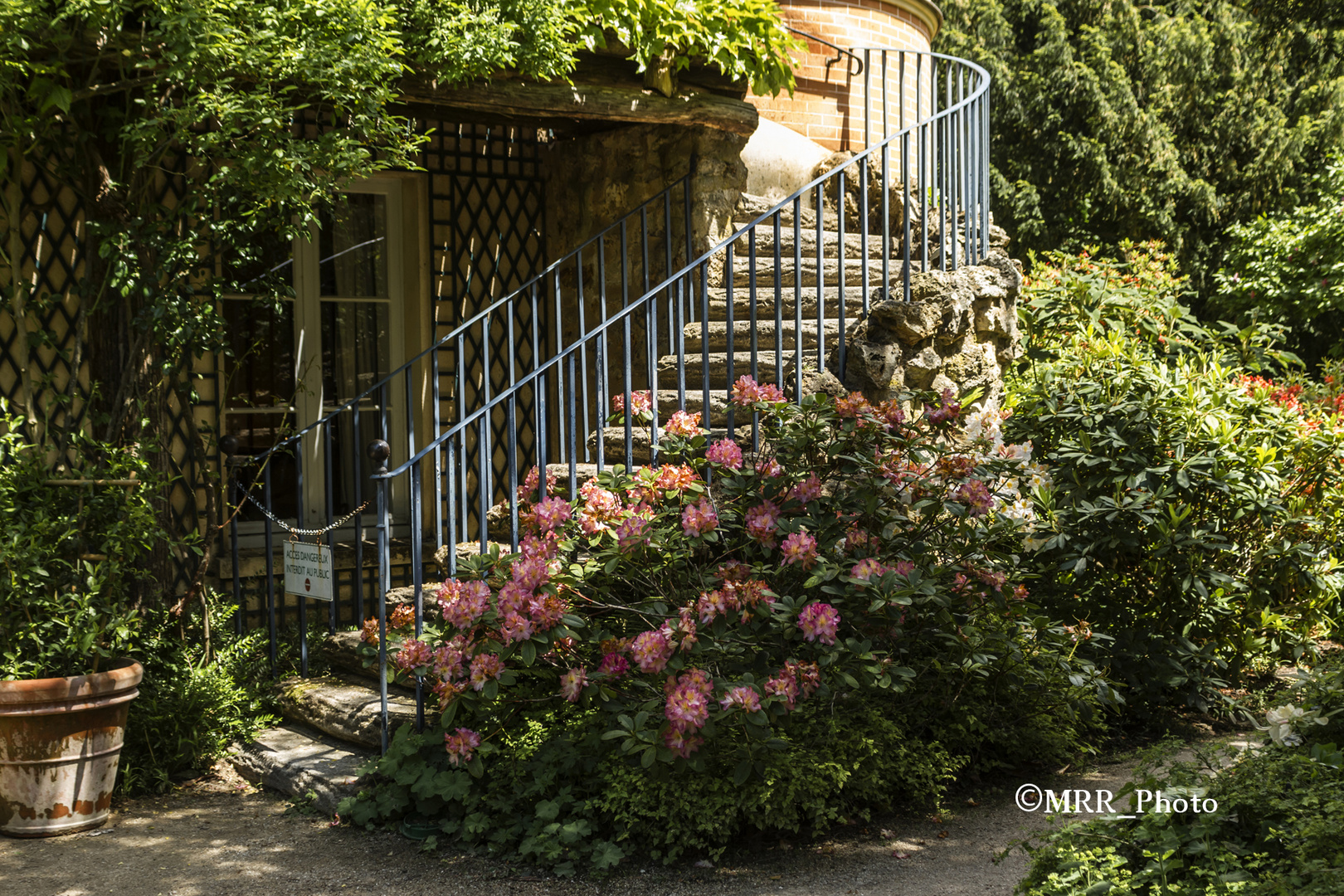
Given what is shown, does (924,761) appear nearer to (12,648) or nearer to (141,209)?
(12,648)

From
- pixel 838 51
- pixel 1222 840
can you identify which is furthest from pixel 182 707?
pixel 838 51

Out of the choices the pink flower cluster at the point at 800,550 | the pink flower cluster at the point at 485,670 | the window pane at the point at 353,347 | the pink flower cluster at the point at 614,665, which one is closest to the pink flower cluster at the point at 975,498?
the pink flower cluster at the point at 800,550

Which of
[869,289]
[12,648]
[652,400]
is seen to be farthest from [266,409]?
[869,289]

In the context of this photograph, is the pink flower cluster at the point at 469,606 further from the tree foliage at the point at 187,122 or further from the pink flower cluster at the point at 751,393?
the tree foliage at the point at 187,122

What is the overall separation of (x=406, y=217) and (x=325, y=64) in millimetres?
2256

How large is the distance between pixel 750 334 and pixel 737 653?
2.20 m

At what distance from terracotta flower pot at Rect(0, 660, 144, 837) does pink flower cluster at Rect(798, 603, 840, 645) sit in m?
2.46

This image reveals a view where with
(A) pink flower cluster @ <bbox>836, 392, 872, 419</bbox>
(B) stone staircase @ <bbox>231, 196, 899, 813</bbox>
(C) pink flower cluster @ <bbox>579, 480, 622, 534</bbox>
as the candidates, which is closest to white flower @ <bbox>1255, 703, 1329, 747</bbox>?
(A) pink flower cluster @ <bbox>836, 392, 872, 419</bbox>

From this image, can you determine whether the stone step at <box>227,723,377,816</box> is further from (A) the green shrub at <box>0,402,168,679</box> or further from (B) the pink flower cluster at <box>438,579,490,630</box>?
(B) the pink flower cluster at <box>438,579,490,630</box>

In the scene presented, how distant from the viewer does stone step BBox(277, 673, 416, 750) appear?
432 centimetres

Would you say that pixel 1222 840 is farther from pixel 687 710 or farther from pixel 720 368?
pixel 720 368

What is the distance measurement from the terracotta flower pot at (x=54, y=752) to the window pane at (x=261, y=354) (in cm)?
222

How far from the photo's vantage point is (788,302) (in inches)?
224

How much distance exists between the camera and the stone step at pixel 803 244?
6.01 metres
